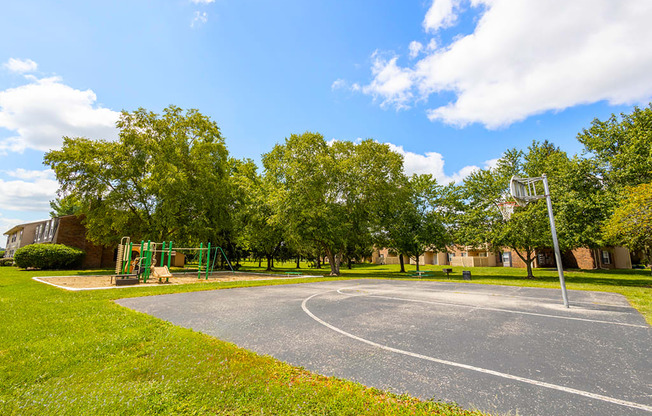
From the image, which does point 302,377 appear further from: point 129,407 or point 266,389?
point 129,407

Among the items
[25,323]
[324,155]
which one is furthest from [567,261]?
[25,323]

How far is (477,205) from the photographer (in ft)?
94.3

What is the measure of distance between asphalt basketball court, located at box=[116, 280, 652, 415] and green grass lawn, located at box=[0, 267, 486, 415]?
518mm

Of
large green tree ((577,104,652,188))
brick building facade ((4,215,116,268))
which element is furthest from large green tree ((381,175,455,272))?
brick building facade ((4,215,116,268))

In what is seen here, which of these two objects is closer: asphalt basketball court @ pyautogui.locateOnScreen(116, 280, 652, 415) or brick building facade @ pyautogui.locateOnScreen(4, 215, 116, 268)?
asphalt basketball court @ pyautogui.locateOnScreen(116, 280, 652, 415)

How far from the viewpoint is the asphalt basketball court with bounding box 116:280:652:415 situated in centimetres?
367

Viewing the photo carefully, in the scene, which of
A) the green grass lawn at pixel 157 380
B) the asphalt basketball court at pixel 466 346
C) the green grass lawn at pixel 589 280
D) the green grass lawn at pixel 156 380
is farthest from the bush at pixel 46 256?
the green grass lawn at pixel 157 380

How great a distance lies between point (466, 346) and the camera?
A: 5531 mm

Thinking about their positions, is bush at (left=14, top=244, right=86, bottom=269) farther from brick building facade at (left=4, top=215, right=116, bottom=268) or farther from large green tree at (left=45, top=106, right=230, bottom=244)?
Answer: large green tree at (left=45, top=106, right=230, bottom=244)

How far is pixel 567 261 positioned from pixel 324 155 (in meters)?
42.2

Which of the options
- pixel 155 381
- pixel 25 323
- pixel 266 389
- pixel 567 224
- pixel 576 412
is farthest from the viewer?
pixel 567 224

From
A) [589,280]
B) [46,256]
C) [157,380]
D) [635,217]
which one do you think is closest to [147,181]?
[46,256]

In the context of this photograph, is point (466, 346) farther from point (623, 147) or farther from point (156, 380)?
point (623, 147)

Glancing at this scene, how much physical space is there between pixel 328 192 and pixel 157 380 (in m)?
26.8
